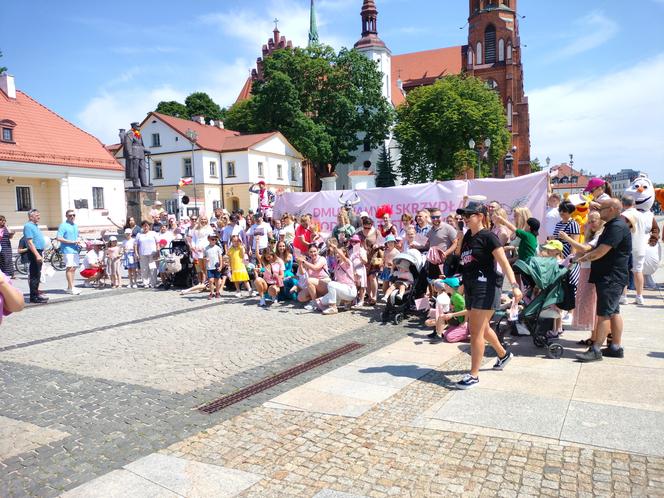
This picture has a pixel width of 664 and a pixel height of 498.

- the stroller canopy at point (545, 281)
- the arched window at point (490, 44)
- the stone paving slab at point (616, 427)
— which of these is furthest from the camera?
the arched window at point (490, 44)

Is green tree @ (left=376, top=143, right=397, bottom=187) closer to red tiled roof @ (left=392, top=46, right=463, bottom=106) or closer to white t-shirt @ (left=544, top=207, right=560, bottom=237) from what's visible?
Result: red tiled roof @ (left=392, top=46, right=463, bottom=106)

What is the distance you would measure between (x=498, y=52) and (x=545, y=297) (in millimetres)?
72444

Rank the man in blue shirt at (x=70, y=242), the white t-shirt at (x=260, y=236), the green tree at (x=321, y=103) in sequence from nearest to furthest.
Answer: the man in blue shirt at (x=70, y=242) → the white t-shirt at (x=260, y=236) → the green tree at (x=321, y=103)

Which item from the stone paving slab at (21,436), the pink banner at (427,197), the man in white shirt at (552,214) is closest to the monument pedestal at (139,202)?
the pink banner at (427,197)

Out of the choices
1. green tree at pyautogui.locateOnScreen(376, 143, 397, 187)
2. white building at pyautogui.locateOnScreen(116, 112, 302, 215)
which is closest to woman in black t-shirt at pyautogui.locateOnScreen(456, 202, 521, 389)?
white building at pyautogui.locateOnScreen(116, 112, 302, 215)

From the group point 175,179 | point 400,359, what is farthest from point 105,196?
point 400,359

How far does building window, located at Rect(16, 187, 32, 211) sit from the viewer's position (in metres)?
33.0

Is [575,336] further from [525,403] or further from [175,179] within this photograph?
[175,179]

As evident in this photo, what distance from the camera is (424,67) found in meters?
81.8

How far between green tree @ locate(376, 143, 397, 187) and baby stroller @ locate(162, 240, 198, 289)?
5008 centimetres

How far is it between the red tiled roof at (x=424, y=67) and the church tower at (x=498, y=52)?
6606mm

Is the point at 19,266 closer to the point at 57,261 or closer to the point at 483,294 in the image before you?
the point at 57,261

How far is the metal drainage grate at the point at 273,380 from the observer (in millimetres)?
5289

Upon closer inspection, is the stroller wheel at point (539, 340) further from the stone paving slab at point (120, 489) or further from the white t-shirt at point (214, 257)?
the white t-shirt at point (214, 257)
